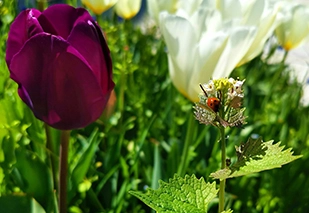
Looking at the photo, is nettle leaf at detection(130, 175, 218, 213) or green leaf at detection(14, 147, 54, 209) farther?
green leaf at detection(14, 147, 54, 209)

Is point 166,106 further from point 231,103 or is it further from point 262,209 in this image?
point 231,103

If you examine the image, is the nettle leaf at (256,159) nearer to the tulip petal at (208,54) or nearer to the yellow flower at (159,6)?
the tulip petal at (208,54)

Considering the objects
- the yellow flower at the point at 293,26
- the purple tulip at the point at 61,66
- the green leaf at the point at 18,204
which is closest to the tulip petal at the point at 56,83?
the purple tulip at the point at 61,66

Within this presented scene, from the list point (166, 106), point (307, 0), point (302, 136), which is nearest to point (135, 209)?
point (166, 106)

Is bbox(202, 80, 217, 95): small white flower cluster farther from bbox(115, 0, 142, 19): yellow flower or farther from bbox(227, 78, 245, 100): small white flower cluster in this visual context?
bbox(115, 0, 142, 19): yellow flower

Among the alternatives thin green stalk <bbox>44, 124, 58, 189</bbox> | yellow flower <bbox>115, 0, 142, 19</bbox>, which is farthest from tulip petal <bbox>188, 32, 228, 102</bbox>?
yellow flower <bbox>115, 0, 142, 19</bbox>

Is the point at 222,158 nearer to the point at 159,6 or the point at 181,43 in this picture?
the point at 181,43

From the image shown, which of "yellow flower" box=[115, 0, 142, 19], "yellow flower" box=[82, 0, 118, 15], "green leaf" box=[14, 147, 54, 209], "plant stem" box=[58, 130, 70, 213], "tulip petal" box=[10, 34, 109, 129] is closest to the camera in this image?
"tulip petal" box=[10, 34, 109, 129]
